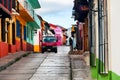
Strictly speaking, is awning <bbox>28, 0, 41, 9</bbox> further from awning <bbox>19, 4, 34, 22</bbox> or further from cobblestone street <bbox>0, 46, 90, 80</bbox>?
cobblestone street <bbox>0, 46, 90, 80</bbox>

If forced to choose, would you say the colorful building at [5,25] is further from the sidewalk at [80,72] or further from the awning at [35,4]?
the awning at [35,4]

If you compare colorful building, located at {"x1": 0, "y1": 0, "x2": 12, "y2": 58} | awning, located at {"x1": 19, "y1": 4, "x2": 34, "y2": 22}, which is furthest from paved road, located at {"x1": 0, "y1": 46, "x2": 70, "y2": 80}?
awning, located at {"x1": 19, "y1": 4, "x2": 34, "y2": 22}

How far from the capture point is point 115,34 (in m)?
8.75

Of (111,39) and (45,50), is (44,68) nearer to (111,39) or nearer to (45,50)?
(111,39)

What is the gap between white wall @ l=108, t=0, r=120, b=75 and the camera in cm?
849

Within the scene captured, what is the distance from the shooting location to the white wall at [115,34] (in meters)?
8.49

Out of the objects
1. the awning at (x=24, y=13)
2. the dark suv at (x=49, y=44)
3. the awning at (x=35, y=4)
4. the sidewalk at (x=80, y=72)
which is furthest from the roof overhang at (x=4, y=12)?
the awning at (x=35, y=4)

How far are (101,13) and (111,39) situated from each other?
5.82 ft

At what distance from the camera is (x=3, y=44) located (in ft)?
92.2

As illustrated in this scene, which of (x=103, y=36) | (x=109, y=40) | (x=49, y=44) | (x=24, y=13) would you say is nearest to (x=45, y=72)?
(x=103, y=36)

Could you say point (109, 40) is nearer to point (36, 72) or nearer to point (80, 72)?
point (80, 72)

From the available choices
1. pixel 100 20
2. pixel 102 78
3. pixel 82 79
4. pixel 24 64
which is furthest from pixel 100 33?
pixel 24 64

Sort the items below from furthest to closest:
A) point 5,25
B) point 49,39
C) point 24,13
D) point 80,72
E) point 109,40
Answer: point 49,39, point 24,13, point 5,25, point 80,72, point 109,40

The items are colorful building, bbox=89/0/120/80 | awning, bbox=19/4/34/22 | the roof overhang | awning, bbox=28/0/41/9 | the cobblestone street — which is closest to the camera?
colorful building, bbox=89/0/120/80
